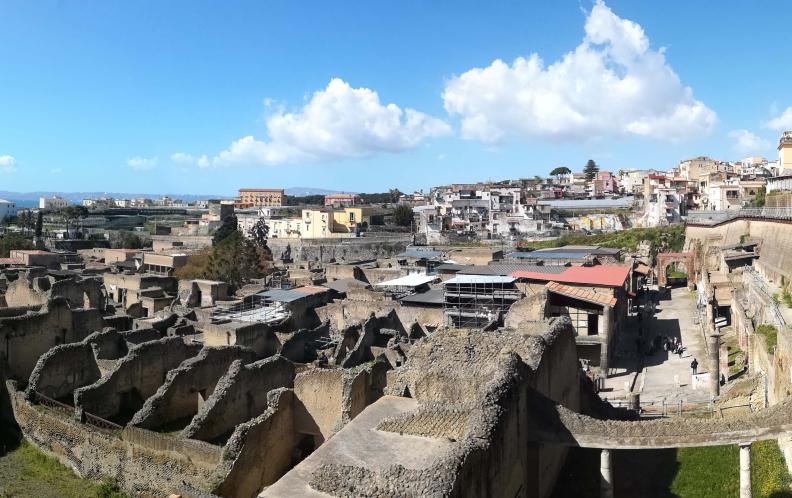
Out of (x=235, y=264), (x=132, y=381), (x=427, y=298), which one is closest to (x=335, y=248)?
(x=235, y=264)

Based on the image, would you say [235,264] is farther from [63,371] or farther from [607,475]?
[607,475]

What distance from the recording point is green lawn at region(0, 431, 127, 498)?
14930 mm

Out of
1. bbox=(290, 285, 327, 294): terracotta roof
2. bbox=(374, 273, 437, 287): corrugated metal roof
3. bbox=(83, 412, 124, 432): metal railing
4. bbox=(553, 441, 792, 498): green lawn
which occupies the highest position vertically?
bbox=(374, 273, 437, 287): corrugated metal roof

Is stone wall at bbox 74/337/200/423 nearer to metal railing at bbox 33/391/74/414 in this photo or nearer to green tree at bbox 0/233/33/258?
metal railing at bbox 33/391/74/414

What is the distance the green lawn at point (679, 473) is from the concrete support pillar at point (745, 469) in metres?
0.74

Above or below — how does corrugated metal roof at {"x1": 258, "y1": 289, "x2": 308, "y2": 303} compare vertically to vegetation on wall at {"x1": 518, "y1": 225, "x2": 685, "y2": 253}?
below

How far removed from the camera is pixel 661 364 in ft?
84.0

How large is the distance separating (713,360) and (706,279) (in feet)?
54.2

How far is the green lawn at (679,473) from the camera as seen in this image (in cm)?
1338

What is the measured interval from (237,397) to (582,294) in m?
15.5

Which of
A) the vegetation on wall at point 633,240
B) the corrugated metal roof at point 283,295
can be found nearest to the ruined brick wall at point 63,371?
the corrugated metal roof at point 283,295

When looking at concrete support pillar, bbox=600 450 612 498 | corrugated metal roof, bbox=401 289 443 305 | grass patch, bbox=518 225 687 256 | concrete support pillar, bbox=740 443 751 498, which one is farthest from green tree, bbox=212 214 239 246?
concrete support pillar, bbox=740 443 751 498

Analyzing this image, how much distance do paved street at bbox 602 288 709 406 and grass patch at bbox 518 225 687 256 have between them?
24.1 meters

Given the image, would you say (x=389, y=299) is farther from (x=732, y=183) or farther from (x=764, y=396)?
(x=732, y=183)
